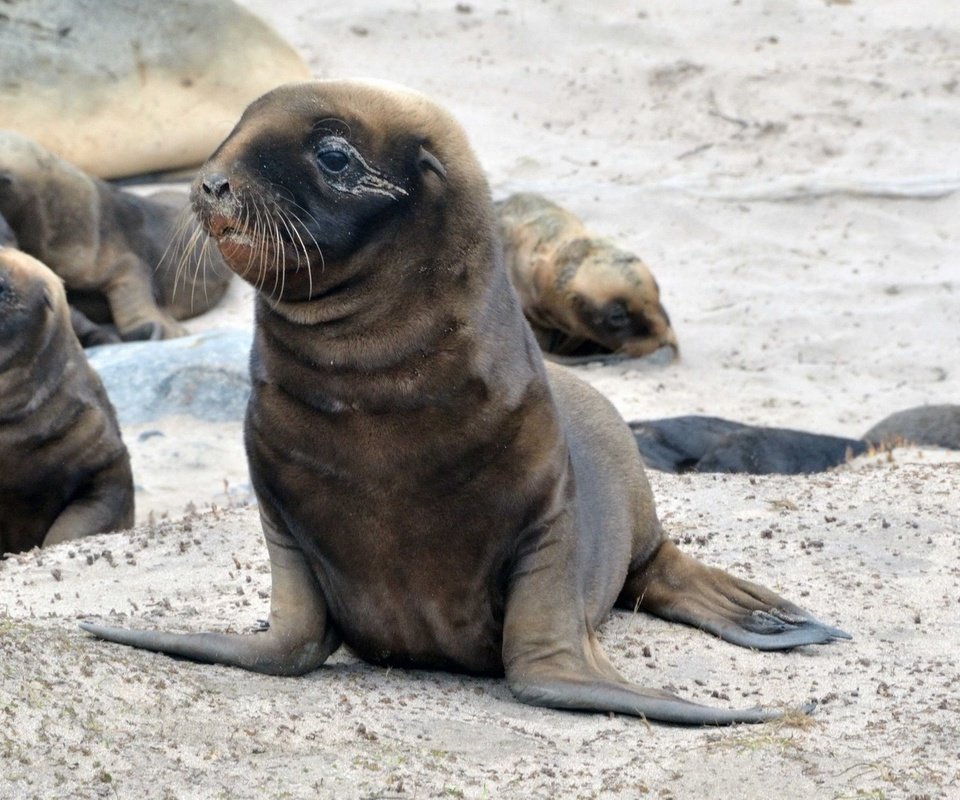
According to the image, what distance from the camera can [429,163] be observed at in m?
3.92

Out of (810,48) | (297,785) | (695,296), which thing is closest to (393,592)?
(297,785)

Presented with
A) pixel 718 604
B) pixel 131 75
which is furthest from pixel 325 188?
pixel 131 75

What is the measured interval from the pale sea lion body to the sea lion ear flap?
339 inches

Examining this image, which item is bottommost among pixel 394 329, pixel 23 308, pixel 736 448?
pixel 736 448

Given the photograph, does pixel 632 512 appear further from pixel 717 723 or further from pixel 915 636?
pixel 717 723

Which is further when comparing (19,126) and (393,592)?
(19,126)

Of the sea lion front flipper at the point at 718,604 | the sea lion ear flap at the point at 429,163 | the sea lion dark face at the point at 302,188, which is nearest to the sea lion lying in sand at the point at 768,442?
the sea lion front flipper at the point at 718,604

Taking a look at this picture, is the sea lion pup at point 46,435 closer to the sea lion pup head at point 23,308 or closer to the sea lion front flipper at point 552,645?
the sea lion pup head at point 23,308

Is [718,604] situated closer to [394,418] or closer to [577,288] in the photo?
[394,418]

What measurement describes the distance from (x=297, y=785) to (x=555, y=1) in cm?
1263

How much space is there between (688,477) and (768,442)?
5.03ft

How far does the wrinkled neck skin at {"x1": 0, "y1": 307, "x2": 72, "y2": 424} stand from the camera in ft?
23.0

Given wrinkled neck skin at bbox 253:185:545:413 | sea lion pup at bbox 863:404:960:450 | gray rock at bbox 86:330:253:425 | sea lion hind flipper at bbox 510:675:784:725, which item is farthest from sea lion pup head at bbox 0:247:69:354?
sea lion hind flipper at bbox 510:675:784:725

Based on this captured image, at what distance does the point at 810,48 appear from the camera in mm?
14047
